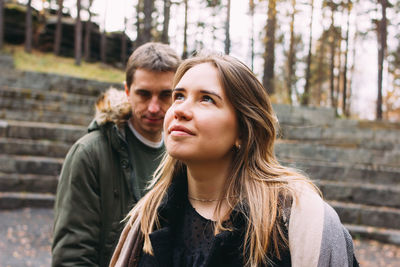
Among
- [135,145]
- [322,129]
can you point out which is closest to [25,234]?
[135,145]

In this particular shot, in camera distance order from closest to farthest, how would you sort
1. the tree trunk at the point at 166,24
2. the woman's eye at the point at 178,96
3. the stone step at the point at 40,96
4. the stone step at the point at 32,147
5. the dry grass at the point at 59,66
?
the woman's eye at the point at 178,96 < the stone step at the point at 32,147 < the stone step at the point at 40,96 < the dry grass at the point at 59,66 < the tree trunk at the point at 166,24

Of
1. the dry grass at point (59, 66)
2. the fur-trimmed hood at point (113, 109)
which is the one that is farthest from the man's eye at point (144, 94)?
the dry grass at point (59, 66)

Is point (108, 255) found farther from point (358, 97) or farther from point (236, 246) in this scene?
point (358, 97)

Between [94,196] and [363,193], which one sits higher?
[94,196]

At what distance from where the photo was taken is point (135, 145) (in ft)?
7.68

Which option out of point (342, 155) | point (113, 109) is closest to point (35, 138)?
point (113, 109)

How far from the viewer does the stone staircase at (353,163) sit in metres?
6.86

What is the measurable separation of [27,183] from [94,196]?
591 centimetres

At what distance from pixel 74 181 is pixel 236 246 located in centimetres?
102

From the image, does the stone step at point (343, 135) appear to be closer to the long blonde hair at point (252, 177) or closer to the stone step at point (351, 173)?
the stone step at point (351, 173)

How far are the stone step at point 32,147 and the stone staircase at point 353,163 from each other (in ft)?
15.2

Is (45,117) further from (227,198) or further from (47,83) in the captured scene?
(227,198)

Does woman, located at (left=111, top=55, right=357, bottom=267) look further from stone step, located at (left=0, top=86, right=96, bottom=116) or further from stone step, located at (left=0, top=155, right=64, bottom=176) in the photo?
stone step, located at (left=0, top=86, right=96, bottom=116)

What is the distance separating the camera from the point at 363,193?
719 cm
